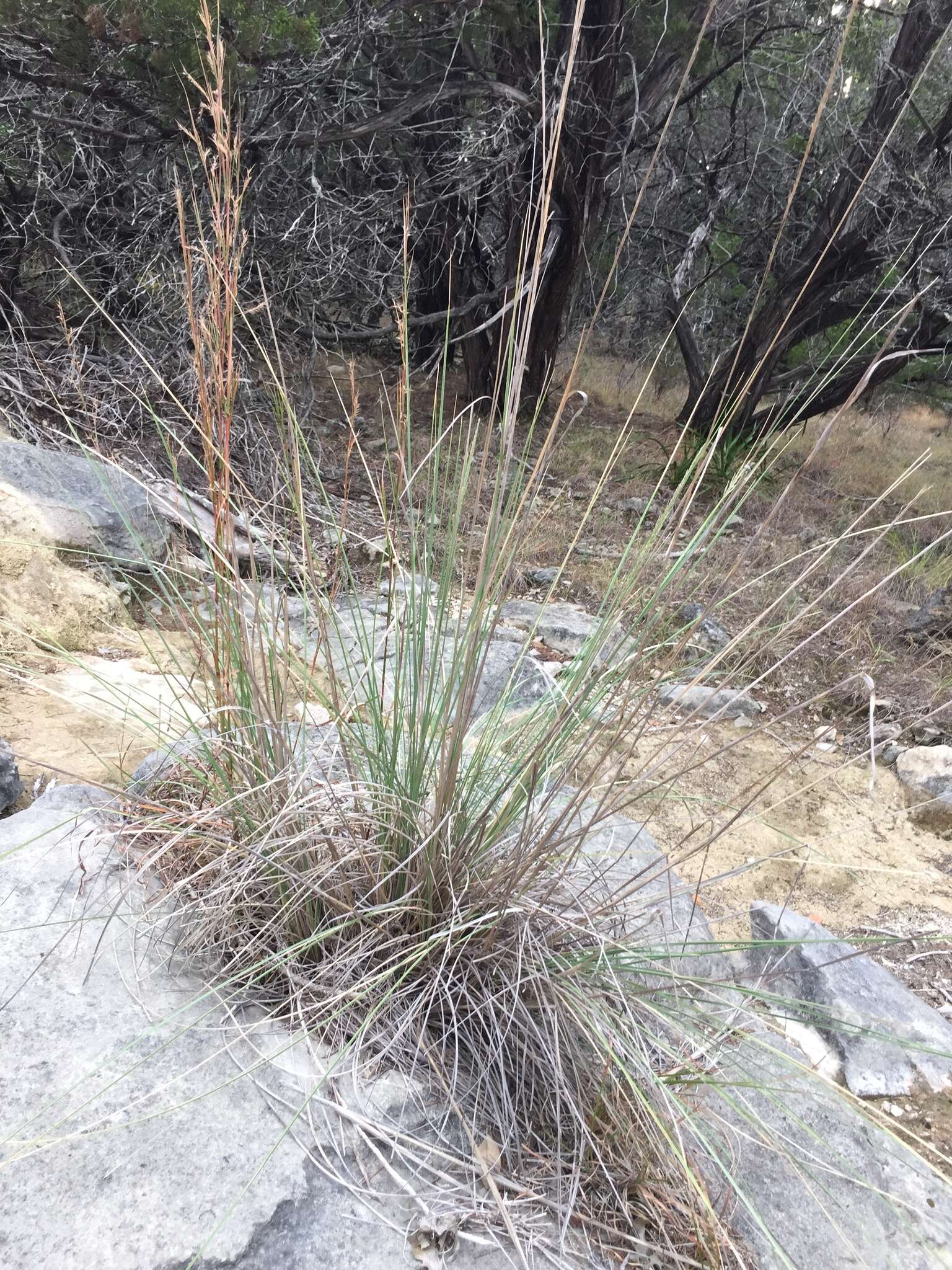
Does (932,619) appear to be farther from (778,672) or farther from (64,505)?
(64,505)

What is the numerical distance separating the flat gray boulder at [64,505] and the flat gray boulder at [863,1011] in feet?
8.26

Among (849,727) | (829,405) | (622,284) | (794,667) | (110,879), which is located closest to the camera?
(110,879)

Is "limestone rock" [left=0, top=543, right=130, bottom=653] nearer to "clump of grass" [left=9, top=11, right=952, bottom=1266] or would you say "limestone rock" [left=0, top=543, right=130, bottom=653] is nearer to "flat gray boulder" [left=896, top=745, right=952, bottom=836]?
"clump of grass" [left=9, top=11, right=952, bottom=1266]

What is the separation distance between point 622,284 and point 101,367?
15.9 feet

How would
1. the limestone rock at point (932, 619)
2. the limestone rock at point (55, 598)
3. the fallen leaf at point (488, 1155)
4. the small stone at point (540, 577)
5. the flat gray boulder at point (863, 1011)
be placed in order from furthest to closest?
1. the small stone at point (540, 577)
2. the limestone rock at point (932, 619)
3. the limestone rock at point (55, 598)
4. the flat gray boulder at point (863, 1011)
5. the fallen leaf at point (488, 1155)

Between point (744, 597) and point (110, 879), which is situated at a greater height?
point (110, 879)

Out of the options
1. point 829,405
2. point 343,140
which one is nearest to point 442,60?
point 343,140

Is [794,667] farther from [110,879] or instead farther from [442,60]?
[442,60]

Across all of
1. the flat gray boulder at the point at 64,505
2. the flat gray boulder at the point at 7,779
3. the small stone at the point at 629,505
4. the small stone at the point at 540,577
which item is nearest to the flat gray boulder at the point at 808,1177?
the flat gray boulder at the point at 7,779

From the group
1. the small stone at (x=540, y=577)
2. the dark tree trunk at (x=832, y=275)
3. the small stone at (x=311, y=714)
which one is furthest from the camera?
the dark tree trunk at (x=832, y=275)

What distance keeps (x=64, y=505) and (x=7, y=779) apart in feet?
6.33

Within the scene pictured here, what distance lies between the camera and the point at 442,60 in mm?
5340

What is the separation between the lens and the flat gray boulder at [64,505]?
132 inches

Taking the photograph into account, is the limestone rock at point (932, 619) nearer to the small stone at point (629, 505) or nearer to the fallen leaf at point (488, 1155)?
the small stone at point (629, 505)
